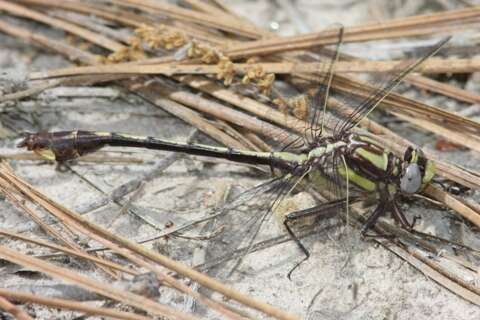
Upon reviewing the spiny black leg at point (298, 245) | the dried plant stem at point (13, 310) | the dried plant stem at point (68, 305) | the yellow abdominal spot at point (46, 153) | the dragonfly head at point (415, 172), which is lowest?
the dried plant stem at point (13, 310)

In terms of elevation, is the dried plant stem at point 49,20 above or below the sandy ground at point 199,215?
above

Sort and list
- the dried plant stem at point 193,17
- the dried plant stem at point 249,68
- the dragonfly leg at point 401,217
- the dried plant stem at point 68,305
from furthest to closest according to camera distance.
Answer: the dried plant stem at point 193,17 → the dried plant stem at point 249,68 → the dragonfly leg at point 401,217 → the dried plant stem at point 68,305

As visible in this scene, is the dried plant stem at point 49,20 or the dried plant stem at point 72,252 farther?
the dried plant stem at point 49,20

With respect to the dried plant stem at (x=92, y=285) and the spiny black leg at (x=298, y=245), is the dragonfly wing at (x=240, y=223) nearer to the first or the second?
the spiny black leg at (x=298, y=245)

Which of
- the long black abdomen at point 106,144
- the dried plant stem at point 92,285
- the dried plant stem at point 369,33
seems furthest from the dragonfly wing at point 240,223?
the dried plant stem at point 369,33


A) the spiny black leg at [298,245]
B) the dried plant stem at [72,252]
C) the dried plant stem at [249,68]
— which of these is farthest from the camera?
the dried plant stem at [249,68]

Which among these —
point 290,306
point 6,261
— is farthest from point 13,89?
point 290,306

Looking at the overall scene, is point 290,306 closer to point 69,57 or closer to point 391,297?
point 391,297

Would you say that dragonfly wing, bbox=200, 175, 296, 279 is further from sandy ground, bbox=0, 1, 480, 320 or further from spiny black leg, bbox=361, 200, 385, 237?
spiny black leg, bbox=361, 200, 385, 237
